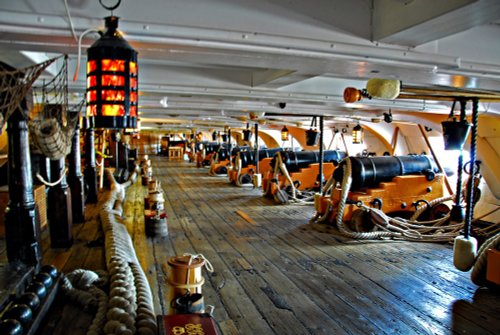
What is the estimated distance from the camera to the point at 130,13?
1938 mm

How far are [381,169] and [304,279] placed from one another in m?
3.58

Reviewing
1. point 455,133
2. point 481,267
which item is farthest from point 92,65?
point 481,267

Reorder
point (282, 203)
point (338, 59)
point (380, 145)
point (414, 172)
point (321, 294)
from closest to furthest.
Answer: point (338, 59)
point (321, 294)
point (414, 172)
point (282, 203)
point (380, 145)

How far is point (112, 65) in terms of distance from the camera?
1602mm

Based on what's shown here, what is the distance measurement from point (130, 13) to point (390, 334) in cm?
268

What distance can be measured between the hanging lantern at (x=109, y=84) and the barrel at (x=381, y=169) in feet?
18.5

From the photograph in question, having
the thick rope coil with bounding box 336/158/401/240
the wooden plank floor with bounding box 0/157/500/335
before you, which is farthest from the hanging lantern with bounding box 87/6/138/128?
the thick rope coil with bounding box 336/158/401/240

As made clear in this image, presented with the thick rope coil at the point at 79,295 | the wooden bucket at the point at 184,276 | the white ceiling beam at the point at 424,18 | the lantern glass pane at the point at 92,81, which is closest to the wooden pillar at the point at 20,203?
the thick rope coil at the point at 79,295

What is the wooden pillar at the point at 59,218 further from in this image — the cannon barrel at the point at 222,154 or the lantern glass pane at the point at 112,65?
the cannon barrel at the point at 222,154

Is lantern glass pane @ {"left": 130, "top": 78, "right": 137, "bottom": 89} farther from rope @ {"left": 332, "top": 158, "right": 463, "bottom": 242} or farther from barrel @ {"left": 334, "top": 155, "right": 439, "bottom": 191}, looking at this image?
barrel @ {"left": 334, "top": 155, "right": 439, "bottom": 191}

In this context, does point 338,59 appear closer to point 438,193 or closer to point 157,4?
point 157,4

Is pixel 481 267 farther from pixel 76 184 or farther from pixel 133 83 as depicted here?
pixel 76 184

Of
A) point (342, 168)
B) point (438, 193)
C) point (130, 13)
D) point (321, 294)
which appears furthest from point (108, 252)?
point (438, 193)

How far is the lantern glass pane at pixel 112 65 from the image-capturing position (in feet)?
5.23
